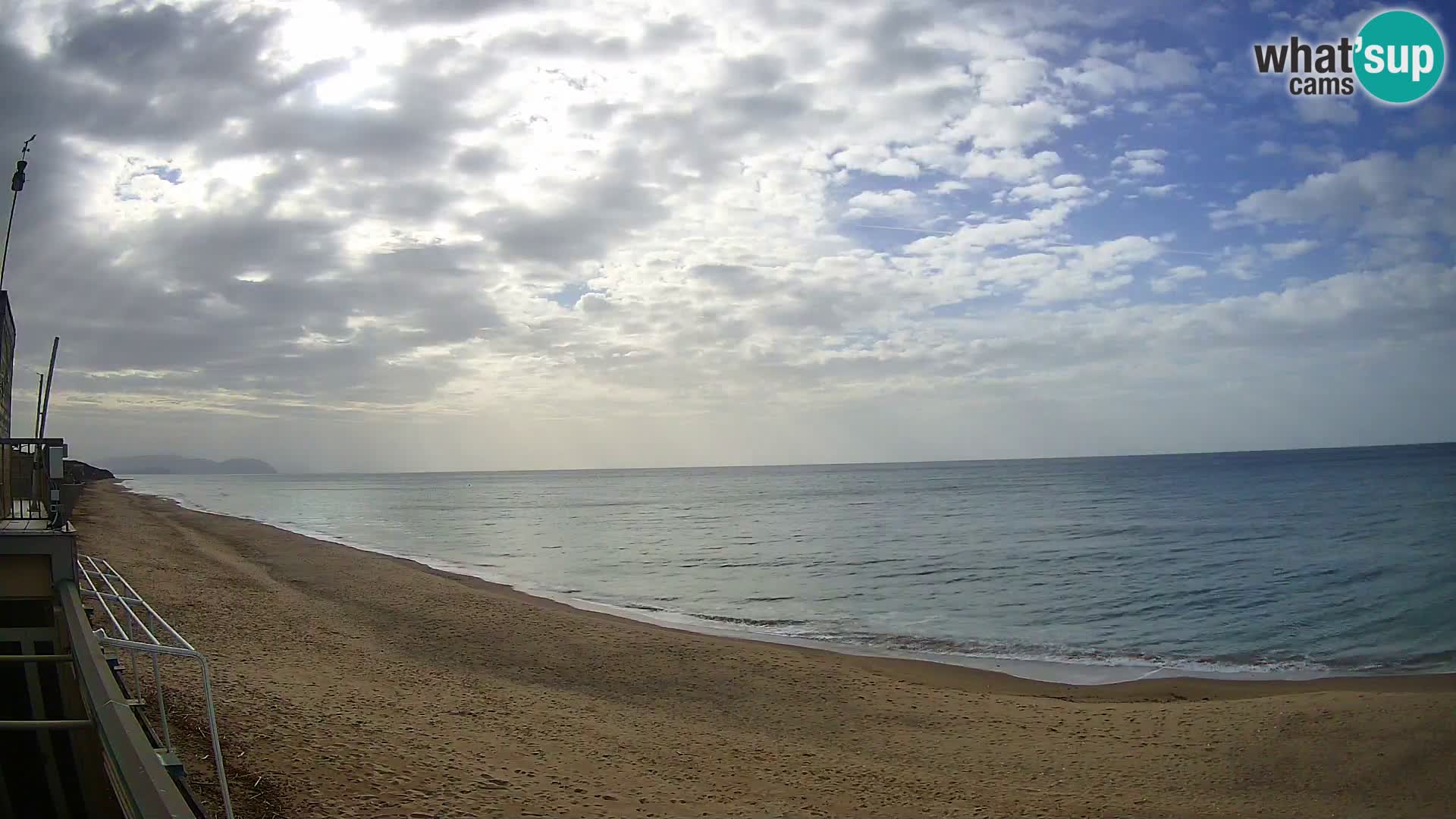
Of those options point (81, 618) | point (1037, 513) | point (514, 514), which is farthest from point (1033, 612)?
point (514, 514)

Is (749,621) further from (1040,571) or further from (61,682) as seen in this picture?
(61,682)

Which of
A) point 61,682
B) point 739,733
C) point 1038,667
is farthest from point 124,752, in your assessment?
point 1038,667

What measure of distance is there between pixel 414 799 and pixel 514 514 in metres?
64.6

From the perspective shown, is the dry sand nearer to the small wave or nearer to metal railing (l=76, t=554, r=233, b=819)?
metal railing (l=76, t=554, r=233, b=819)

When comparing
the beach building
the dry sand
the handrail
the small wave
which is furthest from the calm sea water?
the handrail

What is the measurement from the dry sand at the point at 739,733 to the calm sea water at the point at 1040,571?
287 centimetres

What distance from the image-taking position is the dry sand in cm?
812

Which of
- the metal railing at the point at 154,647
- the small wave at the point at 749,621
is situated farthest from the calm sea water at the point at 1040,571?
the metal railing at the point at 154,647

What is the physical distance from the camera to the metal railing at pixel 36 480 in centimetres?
1141

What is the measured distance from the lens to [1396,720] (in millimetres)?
10570

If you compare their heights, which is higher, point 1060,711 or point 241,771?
point 241,771

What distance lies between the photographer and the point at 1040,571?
2794 centimetres

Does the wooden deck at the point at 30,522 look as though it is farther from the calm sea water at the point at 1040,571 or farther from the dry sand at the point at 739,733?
the calm sea water at the point at 1040,571

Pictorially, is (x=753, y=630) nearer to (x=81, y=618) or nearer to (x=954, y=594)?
(x=954, y=594)
